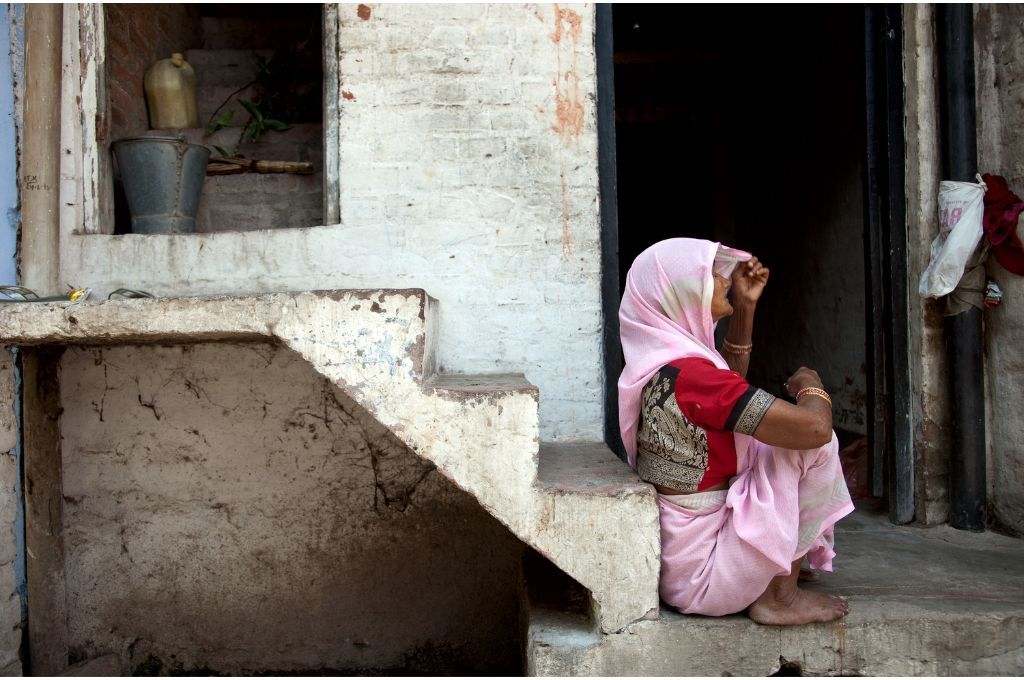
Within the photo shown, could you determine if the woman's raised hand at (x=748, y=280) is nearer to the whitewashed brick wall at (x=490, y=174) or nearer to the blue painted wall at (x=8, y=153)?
the whitewashed brick wall at (x=490, y=174)

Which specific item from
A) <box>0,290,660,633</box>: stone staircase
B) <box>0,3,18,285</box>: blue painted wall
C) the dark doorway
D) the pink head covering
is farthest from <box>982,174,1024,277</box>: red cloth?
<box>0,3,18,285</box>: blue painted wall

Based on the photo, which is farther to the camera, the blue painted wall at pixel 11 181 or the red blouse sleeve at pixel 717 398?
the blue painted wall at pixel 11 181

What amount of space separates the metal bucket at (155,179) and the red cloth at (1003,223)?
3.64 meters

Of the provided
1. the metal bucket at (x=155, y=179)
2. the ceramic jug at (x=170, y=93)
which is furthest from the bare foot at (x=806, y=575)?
the ceramic jug at (x=170, y=93)

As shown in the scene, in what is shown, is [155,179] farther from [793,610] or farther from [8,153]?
[793,610]

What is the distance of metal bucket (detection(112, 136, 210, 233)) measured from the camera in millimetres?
3438

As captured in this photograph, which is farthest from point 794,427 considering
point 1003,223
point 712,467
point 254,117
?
point 254,117

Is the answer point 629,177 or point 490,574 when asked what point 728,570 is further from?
point 629,177

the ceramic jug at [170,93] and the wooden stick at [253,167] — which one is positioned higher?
the ceramic jug at [170,93]

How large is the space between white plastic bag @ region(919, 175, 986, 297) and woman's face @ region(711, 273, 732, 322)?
153 centimetres

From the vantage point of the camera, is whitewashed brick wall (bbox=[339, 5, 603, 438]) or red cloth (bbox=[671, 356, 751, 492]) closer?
red cloth (bbox=[671, 356, 751, 492])

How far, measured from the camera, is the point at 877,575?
2.67 metres

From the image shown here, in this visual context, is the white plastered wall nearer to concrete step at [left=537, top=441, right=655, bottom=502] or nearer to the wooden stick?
concrete step at [left=537, top=441, right=655, bottom=502]

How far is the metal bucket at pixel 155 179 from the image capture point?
11.3 feet
